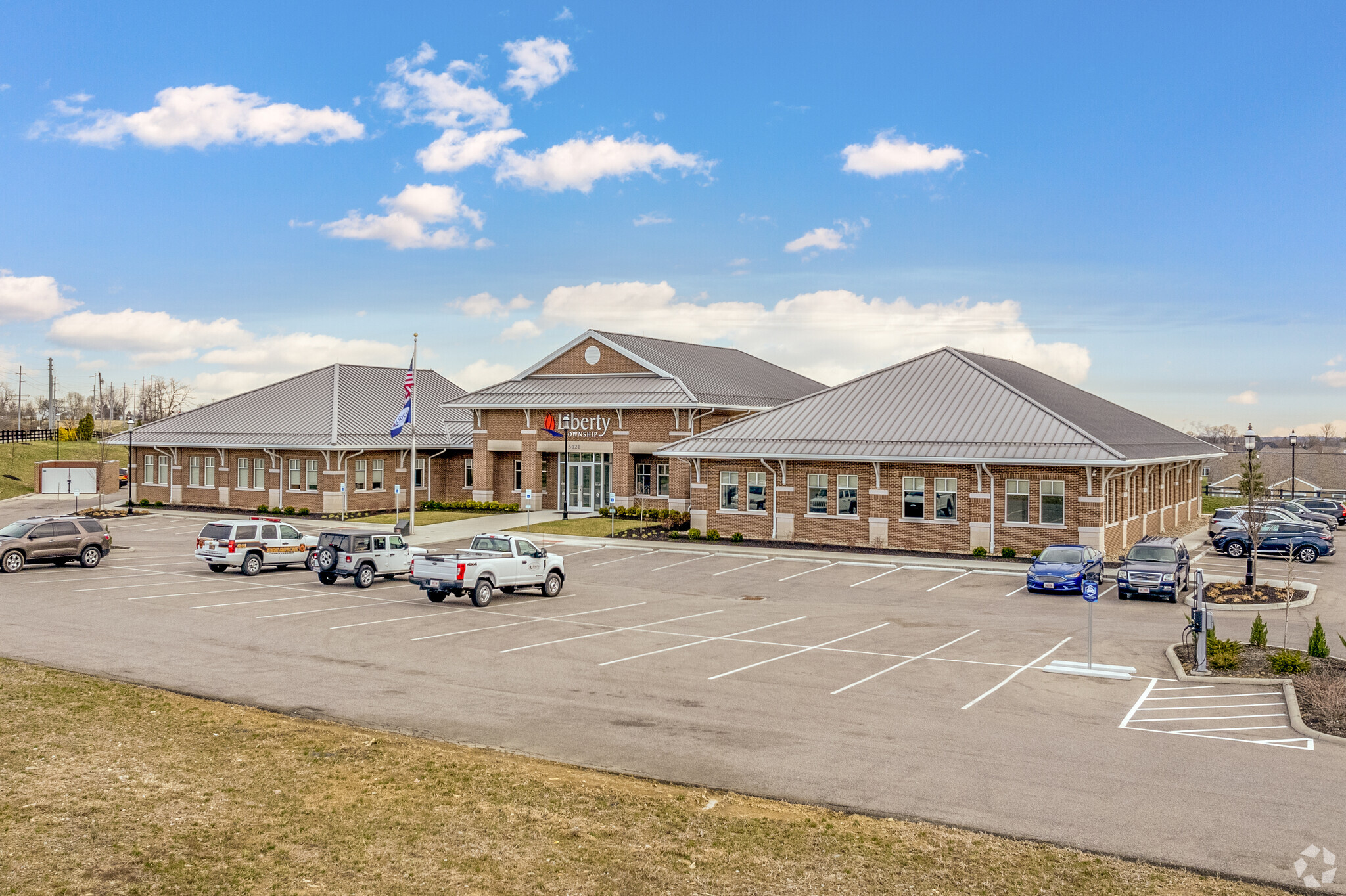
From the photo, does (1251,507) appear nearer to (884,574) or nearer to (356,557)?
(884,574)

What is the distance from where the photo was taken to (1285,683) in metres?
18.7

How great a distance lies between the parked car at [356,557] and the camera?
3241 cm

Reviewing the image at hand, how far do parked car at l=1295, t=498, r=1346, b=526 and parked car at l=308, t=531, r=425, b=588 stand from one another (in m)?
52.8

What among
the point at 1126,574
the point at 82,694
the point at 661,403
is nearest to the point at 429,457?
the point at 661,403

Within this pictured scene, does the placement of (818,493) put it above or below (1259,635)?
above

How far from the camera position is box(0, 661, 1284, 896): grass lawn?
966 cm

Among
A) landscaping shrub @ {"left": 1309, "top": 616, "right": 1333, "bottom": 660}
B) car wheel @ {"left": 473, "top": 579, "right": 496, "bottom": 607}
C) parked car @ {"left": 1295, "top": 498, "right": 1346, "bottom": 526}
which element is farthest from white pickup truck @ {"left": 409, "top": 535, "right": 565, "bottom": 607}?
parked car @ {"left": 1295, "top": 498, "right": 1346, "bottom": 526}

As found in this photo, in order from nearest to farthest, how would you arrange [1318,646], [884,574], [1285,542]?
[1318,646]
[884,574]
[1285,542]

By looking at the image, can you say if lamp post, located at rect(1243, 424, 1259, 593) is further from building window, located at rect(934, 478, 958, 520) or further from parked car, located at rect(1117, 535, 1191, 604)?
building window, located at rect(934, 478, 958, 520)

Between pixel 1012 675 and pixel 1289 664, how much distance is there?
525cm

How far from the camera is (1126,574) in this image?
101 ft

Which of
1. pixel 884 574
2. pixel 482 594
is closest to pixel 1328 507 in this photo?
pixel 884 574

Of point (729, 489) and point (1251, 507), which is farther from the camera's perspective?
point (729, 489)

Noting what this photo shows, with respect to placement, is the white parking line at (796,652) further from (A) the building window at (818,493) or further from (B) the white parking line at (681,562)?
(A) the building window at (818,493)
